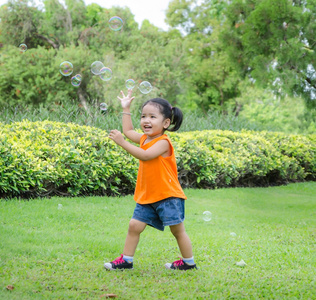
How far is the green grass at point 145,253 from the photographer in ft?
10.6

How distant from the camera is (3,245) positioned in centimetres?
418

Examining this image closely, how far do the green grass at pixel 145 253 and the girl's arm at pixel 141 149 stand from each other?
0.97 metres

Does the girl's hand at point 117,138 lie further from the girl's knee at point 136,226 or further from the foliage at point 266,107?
the foliage at point 266,107

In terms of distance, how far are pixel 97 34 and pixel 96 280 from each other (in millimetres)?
29370

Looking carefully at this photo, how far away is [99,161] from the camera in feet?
24.4

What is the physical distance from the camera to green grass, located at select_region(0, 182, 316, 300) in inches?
127

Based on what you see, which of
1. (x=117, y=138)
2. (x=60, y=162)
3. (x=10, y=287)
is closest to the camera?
(x=10, y=287)

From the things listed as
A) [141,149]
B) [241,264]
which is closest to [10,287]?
[141,149]

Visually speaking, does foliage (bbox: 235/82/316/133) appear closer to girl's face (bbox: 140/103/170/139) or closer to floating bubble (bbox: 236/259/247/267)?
floating bubble (bbox: 236/259/247/267)

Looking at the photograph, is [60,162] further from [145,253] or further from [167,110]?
[167,110]

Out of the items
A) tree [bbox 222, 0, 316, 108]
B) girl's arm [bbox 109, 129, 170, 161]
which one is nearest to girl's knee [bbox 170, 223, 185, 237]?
girl's arm [bbox 109, 129, 170, 161]

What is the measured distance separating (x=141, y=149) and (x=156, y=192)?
39 cm

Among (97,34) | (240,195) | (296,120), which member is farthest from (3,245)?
(97,34)

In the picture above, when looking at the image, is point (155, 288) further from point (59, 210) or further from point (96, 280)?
point (59, 210)
